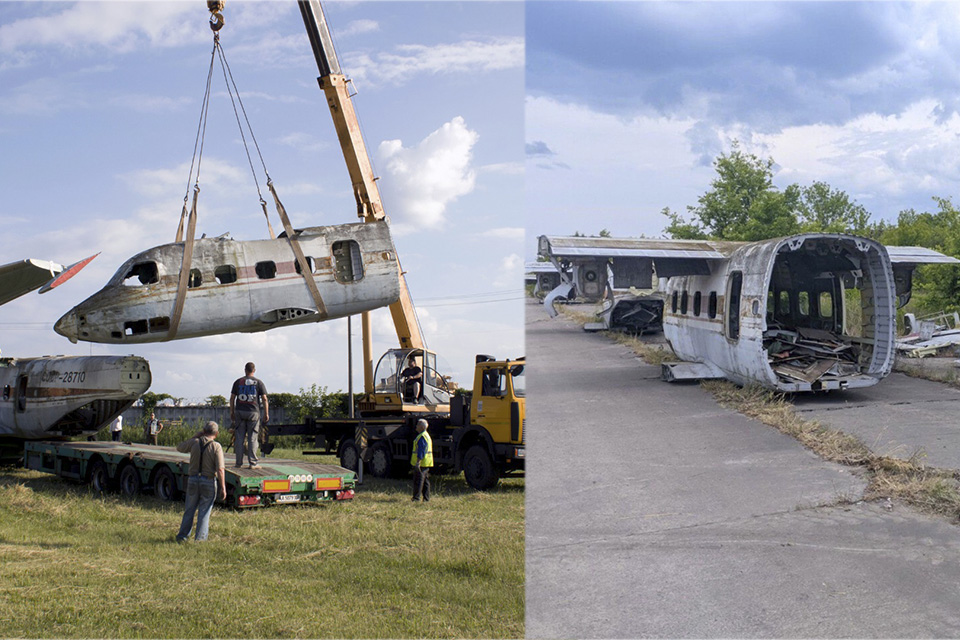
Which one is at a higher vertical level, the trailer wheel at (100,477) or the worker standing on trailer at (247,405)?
the worker standing on trailer at (247,405)

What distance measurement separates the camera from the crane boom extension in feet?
53.9

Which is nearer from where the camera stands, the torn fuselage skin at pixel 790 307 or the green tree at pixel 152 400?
the torn fuselage skin at pixel 790 307

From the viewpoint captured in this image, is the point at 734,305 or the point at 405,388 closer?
the point at 405,388

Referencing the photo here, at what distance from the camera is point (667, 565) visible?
329 inches

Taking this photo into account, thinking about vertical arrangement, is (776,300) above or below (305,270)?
below

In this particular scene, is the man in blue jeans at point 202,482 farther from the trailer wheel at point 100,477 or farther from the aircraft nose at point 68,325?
the trailer wheel at point 100,477

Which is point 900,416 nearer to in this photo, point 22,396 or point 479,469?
point 479,469

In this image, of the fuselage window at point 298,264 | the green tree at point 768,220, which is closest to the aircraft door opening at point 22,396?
the fuselage window at point 298,264

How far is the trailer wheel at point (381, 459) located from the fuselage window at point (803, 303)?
11460 millimetres

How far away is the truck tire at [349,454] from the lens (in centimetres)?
1798

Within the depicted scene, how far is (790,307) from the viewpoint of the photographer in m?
22.1

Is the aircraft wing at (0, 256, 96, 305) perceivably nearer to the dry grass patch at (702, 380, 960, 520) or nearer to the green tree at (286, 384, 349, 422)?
the dry grass patch at (702, 380, 960, 520)

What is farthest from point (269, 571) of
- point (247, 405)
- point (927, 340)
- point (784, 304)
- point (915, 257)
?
point (927, 340)

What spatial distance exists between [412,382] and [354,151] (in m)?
4.86
